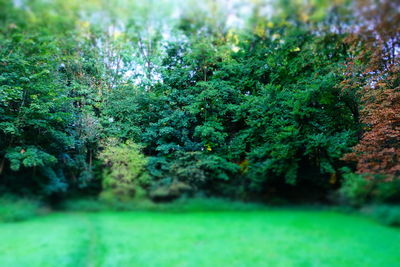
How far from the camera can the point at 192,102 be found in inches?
88.1

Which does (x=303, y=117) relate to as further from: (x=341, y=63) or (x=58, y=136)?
(x=58, y=136)

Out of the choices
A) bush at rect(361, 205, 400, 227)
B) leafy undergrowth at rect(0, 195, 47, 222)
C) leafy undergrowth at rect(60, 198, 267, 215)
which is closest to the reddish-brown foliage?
bush at rect(361, 205, 400, 227)

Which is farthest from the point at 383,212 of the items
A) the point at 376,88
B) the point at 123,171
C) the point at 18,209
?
the point at 18,209

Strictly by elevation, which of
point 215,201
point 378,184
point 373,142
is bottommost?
point 215,201

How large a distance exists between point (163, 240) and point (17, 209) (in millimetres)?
1307

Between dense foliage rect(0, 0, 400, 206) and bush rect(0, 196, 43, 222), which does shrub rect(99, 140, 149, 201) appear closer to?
dense foliage rect(0, 0, 400, 206)

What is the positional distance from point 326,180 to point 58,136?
7.52 feet

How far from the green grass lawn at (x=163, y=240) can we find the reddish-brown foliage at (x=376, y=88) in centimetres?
67

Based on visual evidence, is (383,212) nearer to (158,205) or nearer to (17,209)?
(158,205)

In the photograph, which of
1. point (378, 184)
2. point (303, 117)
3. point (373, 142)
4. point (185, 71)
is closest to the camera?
point (378, 184)

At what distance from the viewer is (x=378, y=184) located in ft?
5.24

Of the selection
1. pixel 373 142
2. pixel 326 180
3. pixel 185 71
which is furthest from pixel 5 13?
pixel 373 142

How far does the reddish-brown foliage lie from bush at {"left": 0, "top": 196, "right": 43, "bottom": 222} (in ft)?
8.29

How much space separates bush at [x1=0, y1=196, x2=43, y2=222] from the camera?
6.95ft
